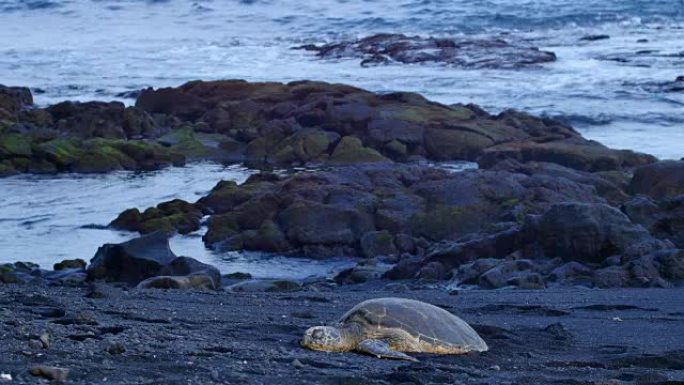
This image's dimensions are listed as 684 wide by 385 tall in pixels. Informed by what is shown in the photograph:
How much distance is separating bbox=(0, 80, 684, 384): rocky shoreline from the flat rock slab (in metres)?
0.03

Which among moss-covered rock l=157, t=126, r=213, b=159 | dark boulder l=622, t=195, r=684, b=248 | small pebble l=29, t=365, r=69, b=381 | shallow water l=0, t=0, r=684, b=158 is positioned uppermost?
small pebble l=29, t=365, r=69, b=381

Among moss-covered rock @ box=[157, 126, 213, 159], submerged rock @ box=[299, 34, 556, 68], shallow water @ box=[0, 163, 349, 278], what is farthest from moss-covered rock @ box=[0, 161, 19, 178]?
submerged rock @ box=[299, 34, 556, 68]

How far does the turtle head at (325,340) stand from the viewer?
20.3ft

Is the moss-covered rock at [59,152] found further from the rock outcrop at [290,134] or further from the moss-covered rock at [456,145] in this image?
the moss-covered rock at [456,145]

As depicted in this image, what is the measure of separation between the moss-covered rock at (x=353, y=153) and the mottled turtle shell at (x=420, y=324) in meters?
11.1

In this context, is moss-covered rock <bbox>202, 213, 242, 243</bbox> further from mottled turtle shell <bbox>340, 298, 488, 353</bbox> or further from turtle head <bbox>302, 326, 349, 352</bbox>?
turtle head <bbox>302, 326, 349, 352</bbox>

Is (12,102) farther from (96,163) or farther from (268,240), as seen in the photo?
(268,240)

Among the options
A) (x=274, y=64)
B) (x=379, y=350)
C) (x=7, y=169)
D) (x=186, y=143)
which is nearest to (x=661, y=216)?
(x=379, y=350)

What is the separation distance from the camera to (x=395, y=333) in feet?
20.9

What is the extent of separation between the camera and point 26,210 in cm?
1516

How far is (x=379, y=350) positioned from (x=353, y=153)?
466 inches

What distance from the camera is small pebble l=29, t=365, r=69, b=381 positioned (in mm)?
4902

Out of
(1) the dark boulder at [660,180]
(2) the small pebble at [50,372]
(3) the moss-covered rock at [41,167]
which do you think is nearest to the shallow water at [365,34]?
(1) the dark boulder at [660,180]

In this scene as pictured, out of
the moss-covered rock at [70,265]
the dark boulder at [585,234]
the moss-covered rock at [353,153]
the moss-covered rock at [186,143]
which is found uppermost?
the dark boulder at [585,234]
